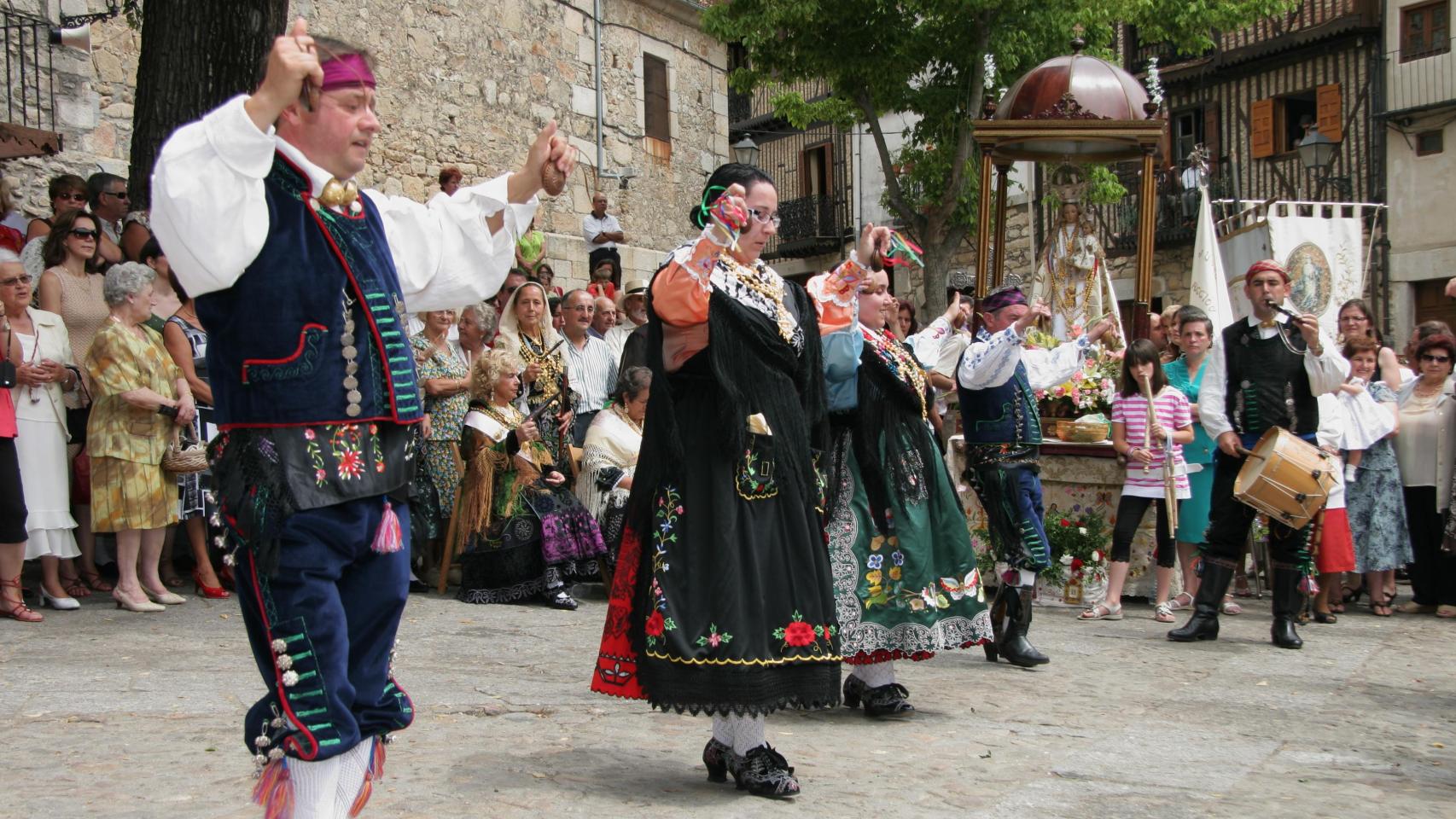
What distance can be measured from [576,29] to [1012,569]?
46.1ft

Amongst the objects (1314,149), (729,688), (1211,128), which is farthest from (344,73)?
(1211,128)

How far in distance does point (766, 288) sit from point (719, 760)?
156 cm

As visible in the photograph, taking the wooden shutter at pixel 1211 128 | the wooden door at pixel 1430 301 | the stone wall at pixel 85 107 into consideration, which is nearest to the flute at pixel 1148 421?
the stone wall at pixel 85 107

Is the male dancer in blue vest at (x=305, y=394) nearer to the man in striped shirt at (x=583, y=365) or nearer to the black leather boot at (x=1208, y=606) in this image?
the black leather boot at (x=1208, y=606)

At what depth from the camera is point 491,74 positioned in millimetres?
17531

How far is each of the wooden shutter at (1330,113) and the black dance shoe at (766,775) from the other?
878 inches

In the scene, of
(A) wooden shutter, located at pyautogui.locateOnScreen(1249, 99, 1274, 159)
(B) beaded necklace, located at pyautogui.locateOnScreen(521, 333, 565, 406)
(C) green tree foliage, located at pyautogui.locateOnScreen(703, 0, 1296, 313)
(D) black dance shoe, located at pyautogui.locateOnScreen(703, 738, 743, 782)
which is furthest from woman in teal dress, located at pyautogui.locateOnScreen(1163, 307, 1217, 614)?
Answer: (A) wooden shutter, located at pyautogui.locateOnScreen(1249, 99, 1274, 159)

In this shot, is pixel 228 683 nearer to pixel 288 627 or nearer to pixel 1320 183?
pixel 288 627

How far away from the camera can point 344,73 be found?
3.01 meters

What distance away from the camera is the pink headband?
3000mm

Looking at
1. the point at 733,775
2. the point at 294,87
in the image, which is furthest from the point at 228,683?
the point at 294,87

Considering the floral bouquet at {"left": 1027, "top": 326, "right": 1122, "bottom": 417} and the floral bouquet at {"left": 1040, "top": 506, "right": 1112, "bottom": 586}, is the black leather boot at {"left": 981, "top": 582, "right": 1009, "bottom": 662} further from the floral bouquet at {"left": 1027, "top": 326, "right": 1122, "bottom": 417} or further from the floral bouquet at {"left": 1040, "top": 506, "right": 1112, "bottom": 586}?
the floral bouquet at {"left": 1027, "top": 326, "right": 1122, "bottom": 417}

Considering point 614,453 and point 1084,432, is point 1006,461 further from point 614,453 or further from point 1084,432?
point 614,453

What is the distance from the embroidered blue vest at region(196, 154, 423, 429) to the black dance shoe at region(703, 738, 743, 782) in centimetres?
196
